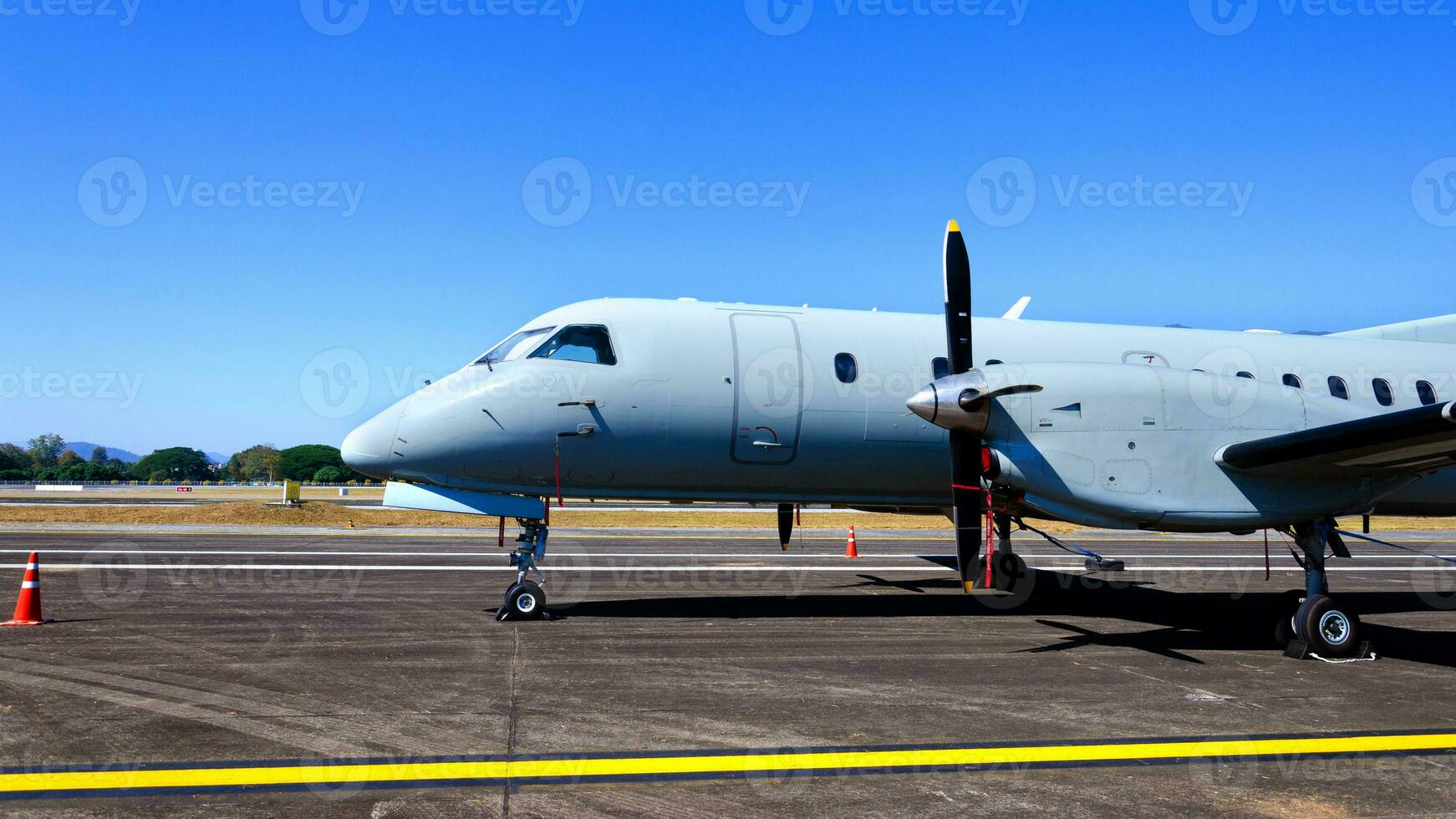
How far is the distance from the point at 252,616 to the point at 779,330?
729 cm

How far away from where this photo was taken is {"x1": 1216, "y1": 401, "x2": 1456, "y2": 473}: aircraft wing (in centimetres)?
896

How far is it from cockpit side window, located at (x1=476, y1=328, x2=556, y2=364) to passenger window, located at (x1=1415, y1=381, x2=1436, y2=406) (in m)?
11.6

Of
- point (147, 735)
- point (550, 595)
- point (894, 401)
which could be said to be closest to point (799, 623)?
point (894, 401)

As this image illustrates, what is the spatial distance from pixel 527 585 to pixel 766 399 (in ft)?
12.0

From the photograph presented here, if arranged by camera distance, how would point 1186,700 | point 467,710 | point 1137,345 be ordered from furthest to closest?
1. point 1137,345
2. point 1186,700
3. point 467,710

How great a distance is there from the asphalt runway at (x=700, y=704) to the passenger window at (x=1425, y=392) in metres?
3.04

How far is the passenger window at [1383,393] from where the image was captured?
43.0 ft

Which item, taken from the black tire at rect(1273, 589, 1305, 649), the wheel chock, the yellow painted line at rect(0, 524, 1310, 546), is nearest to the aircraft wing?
the black tire at rect(1273, 589, 1305, 649)

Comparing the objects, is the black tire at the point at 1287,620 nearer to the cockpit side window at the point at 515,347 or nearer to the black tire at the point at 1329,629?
the black tire at the point at 1329,629

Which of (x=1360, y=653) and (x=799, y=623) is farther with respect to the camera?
(x=799, y=623)

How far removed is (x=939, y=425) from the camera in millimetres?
10430

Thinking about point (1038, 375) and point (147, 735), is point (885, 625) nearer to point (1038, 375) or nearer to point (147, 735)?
point (1038, 375)

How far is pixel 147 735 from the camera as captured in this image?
650 centimetres

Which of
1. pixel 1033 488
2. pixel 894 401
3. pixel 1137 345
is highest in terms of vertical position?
pixel 1137 345
